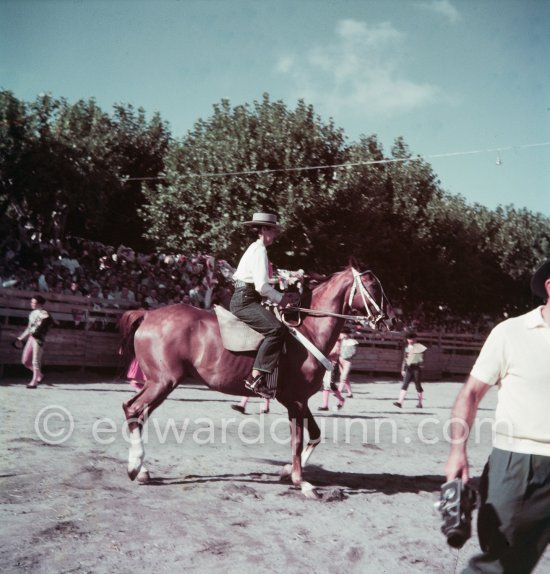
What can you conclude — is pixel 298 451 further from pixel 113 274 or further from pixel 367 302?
pixel 113 274

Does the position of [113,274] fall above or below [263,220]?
below

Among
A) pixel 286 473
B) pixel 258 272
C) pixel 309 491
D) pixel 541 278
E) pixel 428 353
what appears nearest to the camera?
pixel 541 278

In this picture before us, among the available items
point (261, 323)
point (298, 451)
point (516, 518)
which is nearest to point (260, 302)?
point (261, 323)

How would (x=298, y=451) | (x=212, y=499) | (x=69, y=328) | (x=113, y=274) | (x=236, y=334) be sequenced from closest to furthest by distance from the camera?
(x=212, y=499), (x=298, y=451), (x=236, y=334), (x=69, y=328), (x=113, y=274)

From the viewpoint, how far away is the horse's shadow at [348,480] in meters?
6.57

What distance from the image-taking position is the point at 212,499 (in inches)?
230

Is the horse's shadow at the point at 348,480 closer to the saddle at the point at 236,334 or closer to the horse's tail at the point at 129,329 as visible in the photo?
the saddle at the point at 236,334

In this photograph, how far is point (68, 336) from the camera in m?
15.9

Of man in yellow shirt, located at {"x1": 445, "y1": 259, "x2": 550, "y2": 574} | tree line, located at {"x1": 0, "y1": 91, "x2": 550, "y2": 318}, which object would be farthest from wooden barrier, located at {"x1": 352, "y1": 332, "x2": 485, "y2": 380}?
man in yellow shirt, located at {"x1": 445, "y1": 259, "x2": 550, "y2": 574}

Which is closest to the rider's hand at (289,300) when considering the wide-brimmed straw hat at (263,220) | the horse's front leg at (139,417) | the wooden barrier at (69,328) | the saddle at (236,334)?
the saddle at (236,334)

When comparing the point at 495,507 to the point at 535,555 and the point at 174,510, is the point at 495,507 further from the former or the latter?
the point at 174,510

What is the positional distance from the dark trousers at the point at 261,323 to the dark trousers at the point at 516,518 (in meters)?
3.93

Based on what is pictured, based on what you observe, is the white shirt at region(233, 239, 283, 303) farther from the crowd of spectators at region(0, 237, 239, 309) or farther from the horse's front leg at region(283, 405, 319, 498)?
the crowd of spectators at region(0, 237, 239, 309)

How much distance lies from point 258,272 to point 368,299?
1.65m
